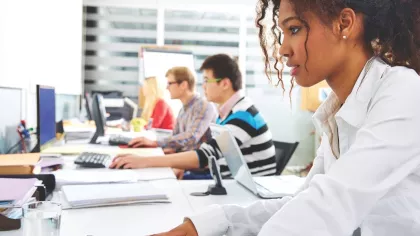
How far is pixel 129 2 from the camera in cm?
600

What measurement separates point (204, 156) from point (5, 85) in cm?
120

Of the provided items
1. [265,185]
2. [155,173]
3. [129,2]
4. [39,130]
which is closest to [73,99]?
[129,2]

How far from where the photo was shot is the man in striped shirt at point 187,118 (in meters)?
3.25

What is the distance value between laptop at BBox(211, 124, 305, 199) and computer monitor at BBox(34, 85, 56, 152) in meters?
0.91

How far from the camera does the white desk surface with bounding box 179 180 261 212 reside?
4.83 ft

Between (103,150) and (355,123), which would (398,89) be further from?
(103,150)

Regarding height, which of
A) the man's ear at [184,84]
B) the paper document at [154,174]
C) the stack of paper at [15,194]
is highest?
the man's ear at [184,84]

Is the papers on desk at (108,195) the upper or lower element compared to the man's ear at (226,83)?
lower

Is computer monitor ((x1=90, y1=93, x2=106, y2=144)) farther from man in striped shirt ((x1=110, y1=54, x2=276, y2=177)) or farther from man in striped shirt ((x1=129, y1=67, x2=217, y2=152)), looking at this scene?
man in striped shirt ((x1=110, y1=54, x2=276, y2=177))

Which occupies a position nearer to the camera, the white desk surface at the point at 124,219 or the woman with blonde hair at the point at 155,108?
the white desk surface at the point at 124,219

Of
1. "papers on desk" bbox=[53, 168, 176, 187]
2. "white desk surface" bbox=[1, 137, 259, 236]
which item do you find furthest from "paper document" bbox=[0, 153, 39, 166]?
"white desk surface" bbox=[1, 137, 259, 236]

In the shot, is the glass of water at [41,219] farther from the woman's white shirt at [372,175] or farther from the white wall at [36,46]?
the white wall at [36,46]

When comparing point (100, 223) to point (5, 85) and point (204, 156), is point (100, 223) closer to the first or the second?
point (204, 156)

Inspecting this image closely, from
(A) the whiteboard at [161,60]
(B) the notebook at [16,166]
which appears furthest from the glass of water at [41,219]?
(A) the whiteboard at [161,60]
